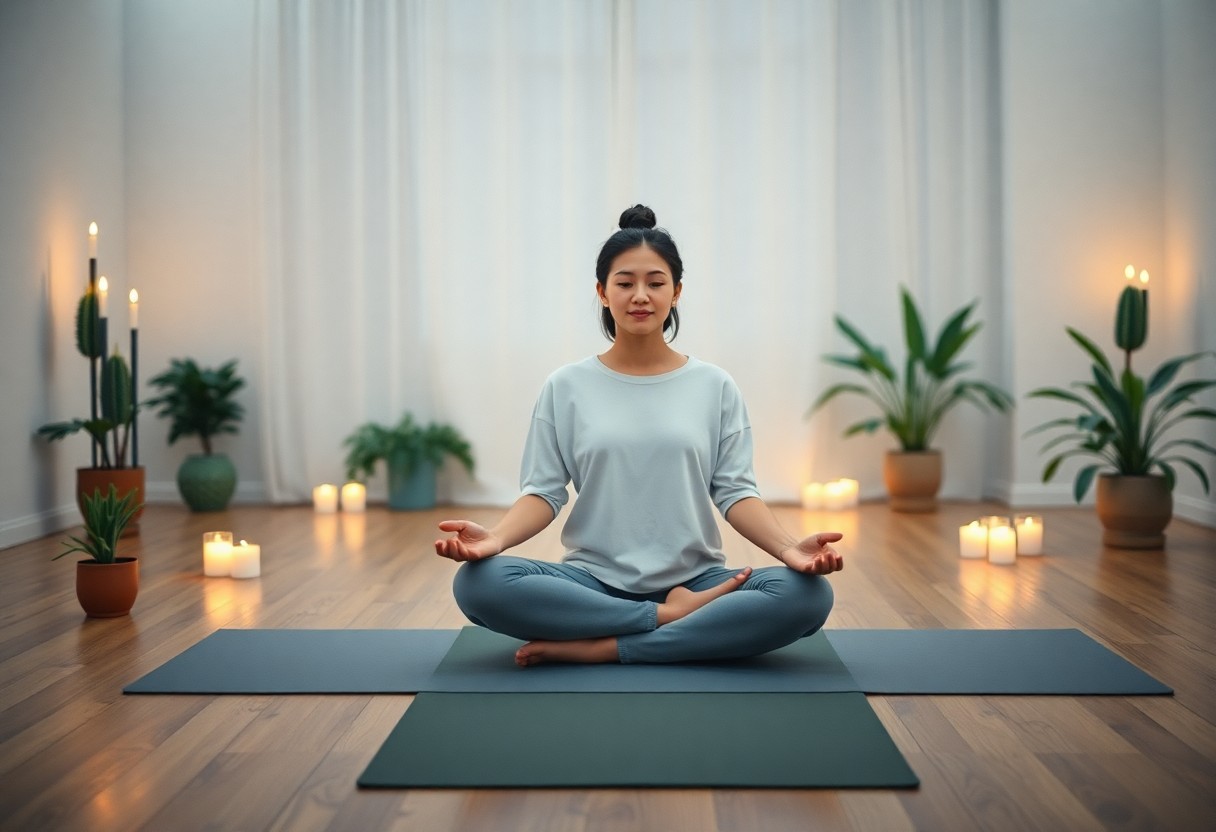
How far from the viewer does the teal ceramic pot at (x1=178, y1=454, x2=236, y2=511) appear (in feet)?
16.4

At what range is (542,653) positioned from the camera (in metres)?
2.23

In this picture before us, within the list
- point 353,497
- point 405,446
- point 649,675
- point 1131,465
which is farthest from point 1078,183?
point 649,675

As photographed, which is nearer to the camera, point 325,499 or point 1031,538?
point 1031,538

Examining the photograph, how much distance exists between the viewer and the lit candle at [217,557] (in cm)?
340

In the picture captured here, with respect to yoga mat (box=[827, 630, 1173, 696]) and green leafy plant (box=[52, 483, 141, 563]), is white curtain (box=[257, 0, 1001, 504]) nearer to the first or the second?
green leafy plant (box=[52, 483, 141, 563])

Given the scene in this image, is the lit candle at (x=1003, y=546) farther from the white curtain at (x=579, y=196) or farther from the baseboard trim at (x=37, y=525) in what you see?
the baseboard trim at (x=37, y=525)

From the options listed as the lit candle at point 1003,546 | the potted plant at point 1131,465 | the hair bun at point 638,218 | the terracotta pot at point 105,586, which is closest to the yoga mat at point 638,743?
the hair bun at point 638,218

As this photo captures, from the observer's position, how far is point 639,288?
7.56 ft

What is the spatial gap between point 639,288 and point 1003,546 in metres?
1.82

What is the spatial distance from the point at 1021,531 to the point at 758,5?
2.87 metres

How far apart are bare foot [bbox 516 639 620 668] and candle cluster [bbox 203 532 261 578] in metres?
1.43

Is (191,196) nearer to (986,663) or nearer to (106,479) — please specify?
(106,479)

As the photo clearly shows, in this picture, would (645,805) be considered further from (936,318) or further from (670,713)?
(936,318)

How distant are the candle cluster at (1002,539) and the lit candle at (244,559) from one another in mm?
2217
